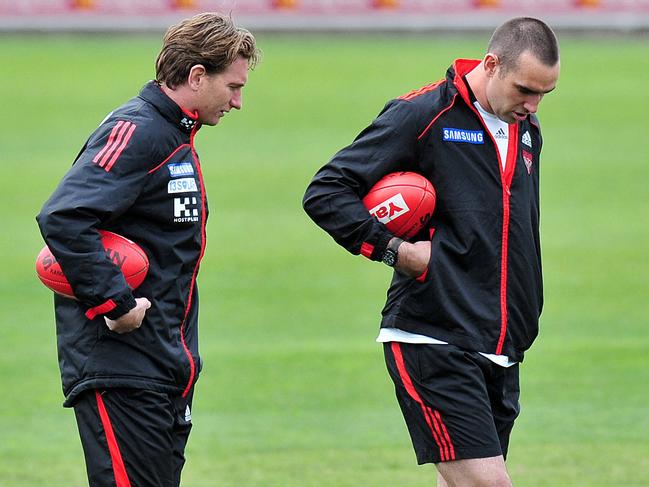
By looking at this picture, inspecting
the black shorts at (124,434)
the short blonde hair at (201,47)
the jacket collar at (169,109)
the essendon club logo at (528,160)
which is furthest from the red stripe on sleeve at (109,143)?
the essendon club logo at (528,160)

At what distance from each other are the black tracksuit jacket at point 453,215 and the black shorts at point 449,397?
0.08 m

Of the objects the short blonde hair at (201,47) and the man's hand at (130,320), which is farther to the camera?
the short blonde hair at (201,47)

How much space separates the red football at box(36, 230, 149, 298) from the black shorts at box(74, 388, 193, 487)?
0.40 meters

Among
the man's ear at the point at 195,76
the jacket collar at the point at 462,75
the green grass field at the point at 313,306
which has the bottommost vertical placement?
the green grass field at the point at 313,306

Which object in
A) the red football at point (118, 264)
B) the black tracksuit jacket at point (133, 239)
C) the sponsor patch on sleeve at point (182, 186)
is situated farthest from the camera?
the sponsor patch on sleeve at point (182, 186)

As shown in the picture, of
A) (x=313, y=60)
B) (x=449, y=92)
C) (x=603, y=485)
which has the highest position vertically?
(x=313, y=60)

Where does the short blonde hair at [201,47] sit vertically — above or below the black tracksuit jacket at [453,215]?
above

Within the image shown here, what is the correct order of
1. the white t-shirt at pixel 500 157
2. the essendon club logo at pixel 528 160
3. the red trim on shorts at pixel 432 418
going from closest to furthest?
the red trim on shorts at pixel 432 418, the white t-shirt at pixel 500 157, the essendon club logo at pixel 528 160

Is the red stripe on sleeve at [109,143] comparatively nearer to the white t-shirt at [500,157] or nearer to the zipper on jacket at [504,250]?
→ the white t-shirt at [500,157]

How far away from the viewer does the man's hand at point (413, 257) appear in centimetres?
528

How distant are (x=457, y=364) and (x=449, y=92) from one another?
3.49 ft

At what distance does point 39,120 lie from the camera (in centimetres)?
2514

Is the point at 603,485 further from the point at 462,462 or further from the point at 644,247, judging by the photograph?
the point at 644,247

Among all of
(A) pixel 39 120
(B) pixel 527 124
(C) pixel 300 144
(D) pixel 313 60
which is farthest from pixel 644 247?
(D) pixel 313 60
